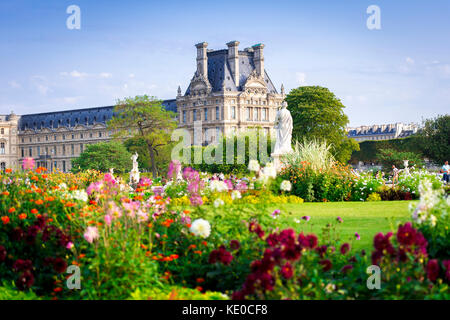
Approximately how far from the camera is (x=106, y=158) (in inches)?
2404

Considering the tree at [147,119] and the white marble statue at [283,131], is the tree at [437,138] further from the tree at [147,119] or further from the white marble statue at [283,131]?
the white marble statue at [283,131]

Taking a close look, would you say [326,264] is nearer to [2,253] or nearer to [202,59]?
[2,253]

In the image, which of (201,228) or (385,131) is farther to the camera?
(385,131)

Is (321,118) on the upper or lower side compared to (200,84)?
lower

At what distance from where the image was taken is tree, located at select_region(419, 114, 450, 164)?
162ft

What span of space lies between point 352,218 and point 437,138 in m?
42.2

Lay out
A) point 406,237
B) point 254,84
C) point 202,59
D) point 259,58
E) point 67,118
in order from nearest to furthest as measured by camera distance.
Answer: point 406,237 → point 202,59 → point 254,84 → point 259,58 → point 67,118

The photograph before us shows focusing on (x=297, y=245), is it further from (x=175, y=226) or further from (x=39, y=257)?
Result: (x=39, y=257)

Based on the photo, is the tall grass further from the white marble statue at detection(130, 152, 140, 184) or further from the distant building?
the distant building

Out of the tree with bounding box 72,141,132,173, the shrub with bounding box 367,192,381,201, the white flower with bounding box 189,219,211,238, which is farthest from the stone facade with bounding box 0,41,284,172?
the white flower with bounding box 189,219,211,238

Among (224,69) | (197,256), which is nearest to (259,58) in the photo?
(224,69)

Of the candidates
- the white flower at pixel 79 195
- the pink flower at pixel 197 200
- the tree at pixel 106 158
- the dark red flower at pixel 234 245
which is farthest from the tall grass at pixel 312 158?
the tree at pixel 106 158

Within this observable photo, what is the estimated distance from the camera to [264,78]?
85.8 m

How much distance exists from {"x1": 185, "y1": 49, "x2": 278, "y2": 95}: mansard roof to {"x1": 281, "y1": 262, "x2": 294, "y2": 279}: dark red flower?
76.4 metres
